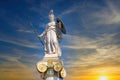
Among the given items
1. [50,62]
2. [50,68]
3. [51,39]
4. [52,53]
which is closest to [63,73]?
[50,68]

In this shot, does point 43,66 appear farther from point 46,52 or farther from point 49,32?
point 49,32

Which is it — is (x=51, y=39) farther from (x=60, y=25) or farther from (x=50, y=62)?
(x=50, y=62)

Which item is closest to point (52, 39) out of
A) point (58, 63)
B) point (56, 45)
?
point (56, 45)

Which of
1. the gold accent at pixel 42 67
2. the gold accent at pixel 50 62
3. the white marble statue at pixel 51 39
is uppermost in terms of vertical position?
the white marble statue at pixel 51 39

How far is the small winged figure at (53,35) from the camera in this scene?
1822 centimetres

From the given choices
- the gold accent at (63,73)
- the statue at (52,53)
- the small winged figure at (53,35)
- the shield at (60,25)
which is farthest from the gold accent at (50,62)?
the shield at (60,25)

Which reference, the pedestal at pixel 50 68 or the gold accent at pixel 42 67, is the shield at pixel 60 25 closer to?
the pedestal at pixel 50 68

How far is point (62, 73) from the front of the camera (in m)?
18.1

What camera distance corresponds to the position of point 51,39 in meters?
18.3

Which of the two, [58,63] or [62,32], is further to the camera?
[62,32]

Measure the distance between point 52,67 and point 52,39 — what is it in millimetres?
1875

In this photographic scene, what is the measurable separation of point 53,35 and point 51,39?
0.97 feet

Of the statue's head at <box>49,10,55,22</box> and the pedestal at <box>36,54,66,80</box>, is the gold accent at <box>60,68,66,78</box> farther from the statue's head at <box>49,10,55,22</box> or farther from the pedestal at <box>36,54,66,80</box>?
the statue's head at <box>49,10,55,22</box>

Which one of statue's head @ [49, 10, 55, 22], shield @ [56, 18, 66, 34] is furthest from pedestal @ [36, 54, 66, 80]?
statue's head @ [49, 10, 55, 22]
